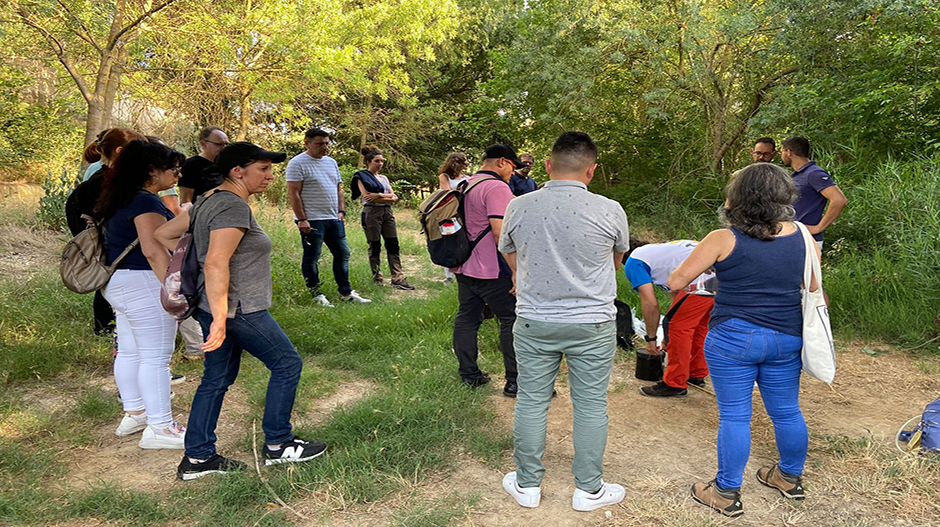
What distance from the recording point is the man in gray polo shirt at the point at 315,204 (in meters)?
6.25


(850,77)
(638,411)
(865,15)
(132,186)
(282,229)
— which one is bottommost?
(638,411)

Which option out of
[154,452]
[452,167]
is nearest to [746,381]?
[154,452]

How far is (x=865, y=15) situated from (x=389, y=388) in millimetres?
7653

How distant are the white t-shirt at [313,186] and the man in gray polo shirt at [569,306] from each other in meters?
3.91

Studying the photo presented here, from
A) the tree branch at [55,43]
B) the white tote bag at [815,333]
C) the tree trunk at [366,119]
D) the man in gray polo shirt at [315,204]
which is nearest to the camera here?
the white tote bag at [815,333]

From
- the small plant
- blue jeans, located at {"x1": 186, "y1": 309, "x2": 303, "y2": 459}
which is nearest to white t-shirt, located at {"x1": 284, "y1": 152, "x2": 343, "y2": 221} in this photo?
blue jeans, located at {"x1": 186, "y1": 309, "x2": 303, "y2": 459}

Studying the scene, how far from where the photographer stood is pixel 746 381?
8.60 feet

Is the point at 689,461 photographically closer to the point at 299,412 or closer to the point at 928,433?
the point at 928,433

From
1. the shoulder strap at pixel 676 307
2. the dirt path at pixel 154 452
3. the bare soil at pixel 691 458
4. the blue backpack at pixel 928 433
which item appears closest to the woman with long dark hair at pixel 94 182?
the dirt path at pixel 154 452

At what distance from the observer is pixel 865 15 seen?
7.50m

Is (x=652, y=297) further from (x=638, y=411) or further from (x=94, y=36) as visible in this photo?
(x=94, y=36)

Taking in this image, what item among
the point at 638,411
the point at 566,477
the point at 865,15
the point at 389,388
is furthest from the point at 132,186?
the point at 865,15

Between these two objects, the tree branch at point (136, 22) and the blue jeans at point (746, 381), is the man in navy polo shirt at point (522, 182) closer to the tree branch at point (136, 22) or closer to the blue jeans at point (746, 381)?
the blue jeans at point (746, 381)

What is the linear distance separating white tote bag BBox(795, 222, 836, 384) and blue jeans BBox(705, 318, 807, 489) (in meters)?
0.05
